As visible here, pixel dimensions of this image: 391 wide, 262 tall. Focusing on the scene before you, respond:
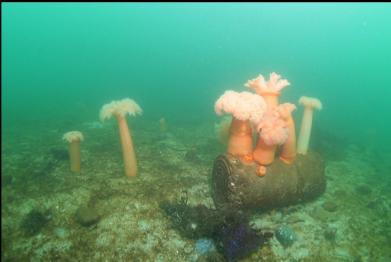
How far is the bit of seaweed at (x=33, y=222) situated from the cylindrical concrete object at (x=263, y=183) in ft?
12.1

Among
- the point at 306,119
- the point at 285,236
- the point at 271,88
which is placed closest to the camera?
the point at 285,236

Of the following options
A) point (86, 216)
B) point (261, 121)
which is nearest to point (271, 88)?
point (261, 121)

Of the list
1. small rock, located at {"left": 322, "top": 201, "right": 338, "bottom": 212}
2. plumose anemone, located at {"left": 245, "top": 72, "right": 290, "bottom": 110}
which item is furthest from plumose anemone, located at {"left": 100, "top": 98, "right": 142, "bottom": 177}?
small rock, located at {"left": 322, "top": 201, "right": 338, "bottom": 212}

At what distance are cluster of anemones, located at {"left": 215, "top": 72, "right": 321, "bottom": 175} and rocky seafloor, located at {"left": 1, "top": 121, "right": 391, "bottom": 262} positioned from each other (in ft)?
4.85

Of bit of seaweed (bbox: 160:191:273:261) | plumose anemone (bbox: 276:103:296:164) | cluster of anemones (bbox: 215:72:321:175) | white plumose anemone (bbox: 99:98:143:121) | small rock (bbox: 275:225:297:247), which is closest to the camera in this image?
bit of seaweed (bbox: 160:191:273:261)

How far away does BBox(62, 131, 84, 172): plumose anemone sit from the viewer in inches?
312

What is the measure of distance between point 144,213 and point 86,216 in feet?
4.04

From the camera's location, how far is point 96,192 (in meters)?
7.64

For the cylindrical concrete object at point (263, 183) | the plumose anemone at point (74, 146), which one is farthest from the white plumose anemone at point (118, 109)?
the cylindrical concrete object at point (263, 183)

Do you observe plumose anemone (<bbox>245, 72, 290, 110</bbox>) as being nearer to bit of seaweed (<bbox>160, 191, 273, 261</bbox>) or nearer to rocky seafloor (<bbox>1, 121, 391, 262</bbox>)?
bit of seaweed (<bbox>160, 191, 273, 261</bbox>)

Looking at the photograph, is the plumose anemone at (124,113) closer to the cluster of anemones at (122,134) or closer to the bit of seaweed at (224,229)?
the cluster of anemones at (122,134)

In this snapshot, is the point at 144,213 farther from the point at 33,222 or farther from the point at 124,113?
the point at 124,113

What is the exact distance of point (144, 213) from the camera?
697cm

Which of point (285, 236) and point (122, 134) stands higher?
point (122, 134)
